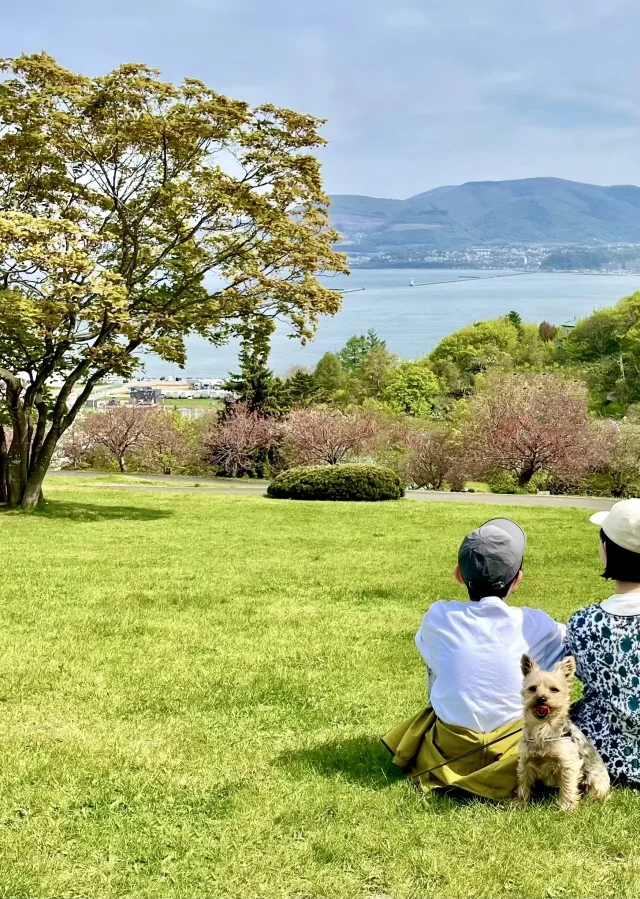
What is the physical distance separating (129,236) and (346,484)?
10.8 m

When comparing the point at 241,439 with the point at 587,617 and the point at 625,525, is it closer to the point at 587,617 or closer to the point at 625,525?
the point at 587,617

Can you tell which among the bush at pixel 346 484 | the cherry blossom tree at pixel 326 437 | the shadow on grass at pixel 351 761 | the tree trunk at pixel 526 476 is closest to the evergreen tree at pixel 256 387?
the cherry blossom tree at pixel 326 437

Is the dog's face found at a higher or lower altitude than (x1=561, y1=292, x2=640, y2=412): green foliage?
lower

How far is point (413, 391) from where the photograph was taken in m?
74.2

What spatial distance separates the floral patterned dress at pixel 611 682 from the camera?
3963 millimetres

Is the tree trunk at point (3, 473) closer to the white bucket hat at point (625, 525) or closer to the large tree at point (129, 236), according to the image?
the large tree at point (129, 236)

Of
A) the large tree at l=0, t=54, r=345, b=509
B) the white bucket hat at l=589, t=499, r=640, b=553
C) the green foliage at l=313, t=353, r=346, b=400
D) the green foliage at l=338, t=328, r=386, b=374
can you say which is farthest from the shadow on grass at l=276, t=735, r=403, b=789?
the green foliage at l=338, t=328, r=386, b=374

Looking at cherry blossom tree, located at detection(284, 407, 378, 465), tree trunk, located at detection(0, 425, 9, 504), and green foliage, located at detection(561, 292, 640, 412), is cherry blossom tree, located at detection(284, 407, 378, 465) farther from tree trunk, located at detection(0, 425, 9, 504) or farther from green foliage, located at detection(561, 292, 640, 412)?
green foliage, located at detection(561, 292, 640, 412)

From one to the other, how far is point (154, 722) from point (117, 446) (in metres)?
44.0

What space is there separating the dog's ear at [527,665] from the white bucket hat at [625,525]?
725mm

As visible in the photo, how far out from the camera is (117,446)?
48281mm

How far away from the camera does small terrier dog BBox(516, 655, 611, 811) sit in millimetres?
3717

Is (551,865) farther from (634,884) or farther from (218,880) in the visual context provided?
(218,880)

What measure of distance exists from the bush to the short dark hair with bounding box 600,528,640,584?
21258 millimetres
